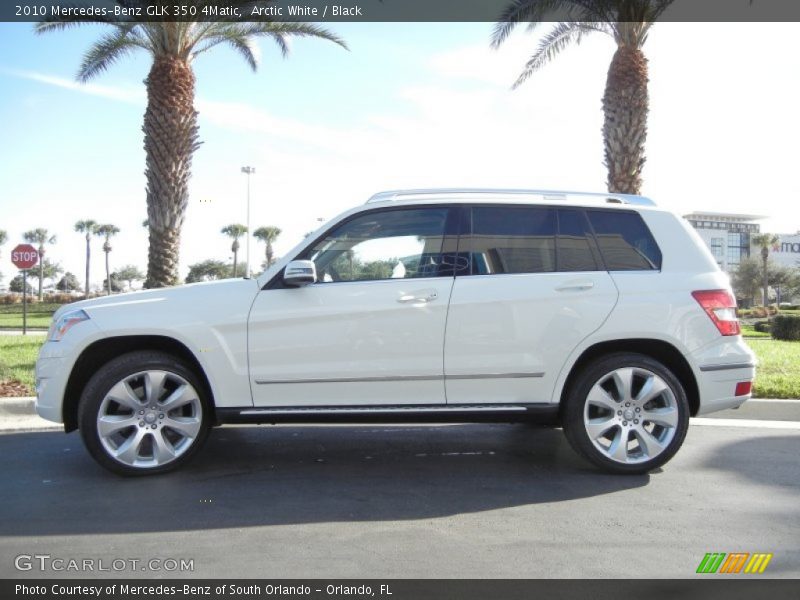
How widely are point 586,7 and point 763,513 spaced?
36.8 feet

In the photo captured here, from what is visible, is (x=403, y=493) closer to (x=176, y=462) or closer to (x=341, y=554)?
(x=341, y=554)

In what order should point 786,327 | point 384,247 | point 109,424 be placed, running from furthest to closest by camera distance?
point 786,327 → point 384,247 → point 109,424

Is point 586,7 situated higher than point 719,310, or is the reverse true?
point 586,7

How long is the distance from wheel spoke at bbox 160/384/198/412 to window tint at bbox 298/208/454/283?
1.17m

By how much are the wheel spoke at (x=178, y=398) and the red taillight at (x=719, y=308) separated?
11.6 ft

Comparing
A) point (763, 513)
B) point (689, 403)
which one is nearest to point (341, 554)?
point (763, 513)

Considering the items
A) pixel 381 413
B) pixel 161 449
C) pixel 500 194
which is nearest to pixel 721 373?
pixel 500 194

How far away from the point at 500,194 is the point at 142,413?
2950 millimetres

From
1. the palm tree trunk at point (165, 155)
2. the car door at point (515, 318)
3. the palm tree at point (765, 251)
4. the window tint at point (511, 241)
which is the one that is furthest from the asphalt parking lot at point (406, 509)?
the palm tree at point (765, 251)

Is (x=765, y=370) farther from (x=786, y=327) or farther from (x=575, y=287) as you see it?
(x=786, y=327)

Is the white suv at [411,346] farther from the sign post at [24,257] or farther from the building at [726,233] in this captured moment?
the building at [726,233]

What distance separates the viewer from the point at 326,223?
5039mm

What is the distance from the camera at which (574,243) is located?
506cm

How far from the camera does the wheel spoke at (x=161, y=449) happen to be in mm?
4773
